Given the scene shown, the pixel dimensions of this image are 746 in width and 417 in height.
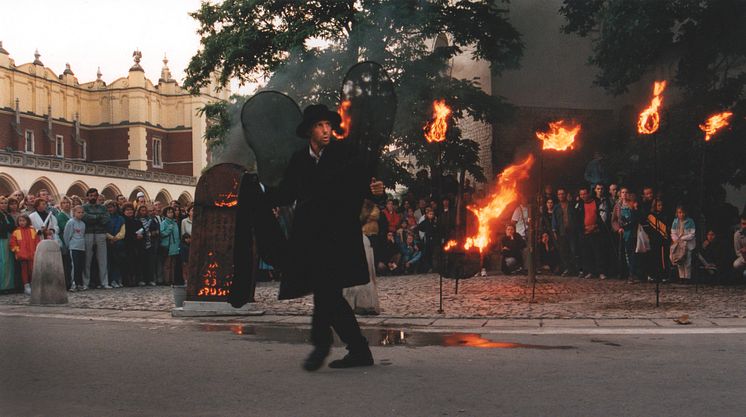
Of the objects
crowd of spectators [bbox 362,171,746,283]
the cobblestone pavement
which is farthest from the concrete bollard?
crowd of spectators [bbox 362,171,746,283]

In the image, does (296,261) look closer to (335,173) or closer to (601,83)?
(335,173)

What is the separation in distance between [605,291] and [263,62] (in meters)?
12.3

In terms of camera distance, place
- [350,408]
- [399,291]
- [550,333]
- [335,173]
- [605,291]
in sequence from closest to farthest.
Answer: [350,408], [335,173], [550,333], [605,291], [399,291]

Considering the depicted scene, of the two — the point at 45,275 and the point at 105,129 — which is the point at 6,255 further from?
the point at 105,129

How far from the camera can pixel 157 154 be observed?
Result: 261 feet

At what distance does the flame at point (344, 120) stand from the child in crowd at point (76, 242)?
35.5 feet

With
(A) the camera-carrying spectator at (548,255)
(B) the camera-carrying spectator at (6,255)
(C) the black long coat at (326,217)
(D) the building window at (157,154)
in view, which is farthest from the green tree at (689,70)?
(D) the building window at (157,154)

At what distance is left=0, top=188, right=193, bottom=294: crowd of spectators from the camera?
48.3ft

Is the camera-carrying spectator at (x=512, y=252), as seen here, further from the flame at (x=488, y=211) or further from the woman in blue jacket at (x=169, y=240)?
the woman in blue jacket at (x=169, y=240)

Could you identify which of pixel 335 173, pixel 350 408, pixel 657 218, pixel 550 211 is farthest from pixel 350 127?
pixel 550 211

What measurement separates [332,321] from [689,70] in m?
15.3

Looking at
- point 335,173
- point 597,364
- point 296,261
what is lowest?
point 597,364

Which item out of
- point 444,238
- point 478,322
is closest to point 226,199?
point 478,322

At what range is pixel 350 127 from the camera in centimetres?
620
